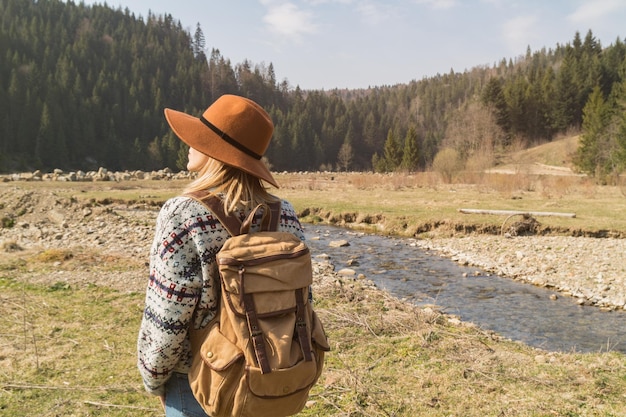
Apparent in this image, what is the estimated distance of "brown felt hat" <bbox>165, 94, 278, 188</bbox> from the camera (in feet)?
6.69

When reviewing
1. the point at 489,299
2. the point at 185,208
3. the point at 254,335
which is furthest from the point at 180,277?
the point at 489,299

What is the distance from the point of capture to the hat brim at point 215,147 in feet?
6.63

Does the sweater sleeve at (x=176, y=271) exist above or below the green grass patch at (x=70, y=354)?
above

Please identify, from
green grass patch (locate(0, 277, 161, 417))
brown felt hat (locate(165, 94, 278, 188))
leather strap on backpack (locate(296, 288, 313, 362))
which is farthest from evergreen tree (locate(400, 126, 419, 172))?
leather strap on backpack (locate(296, 288, 313, 362))

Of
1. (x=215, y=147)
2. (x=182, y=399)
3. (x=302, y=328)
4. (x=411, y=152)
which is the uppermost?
(x=411, y=152)

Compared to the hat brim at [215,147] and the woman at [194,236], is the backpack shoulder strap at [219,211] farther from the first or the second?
the hat brim at [215,147]

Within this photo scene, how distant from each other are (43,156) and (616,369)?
75.6 metres

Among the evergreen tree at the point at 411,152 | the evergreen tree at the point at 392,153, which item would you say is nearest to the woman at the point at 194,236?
the evergreen tree at the point at 411,152

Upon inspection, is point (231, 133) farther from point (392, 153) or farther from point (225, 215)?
point (392, 153)

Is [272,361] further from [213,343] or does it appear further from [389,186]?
[389,186]

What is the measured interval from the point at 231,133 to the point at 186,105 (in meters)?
103

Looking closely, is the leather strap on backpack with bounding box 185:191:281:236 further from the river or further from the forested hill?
the forested hill

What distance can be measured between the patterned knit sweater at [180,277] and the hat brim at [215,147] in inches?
8.3

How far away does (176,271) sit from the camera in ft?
6.21
